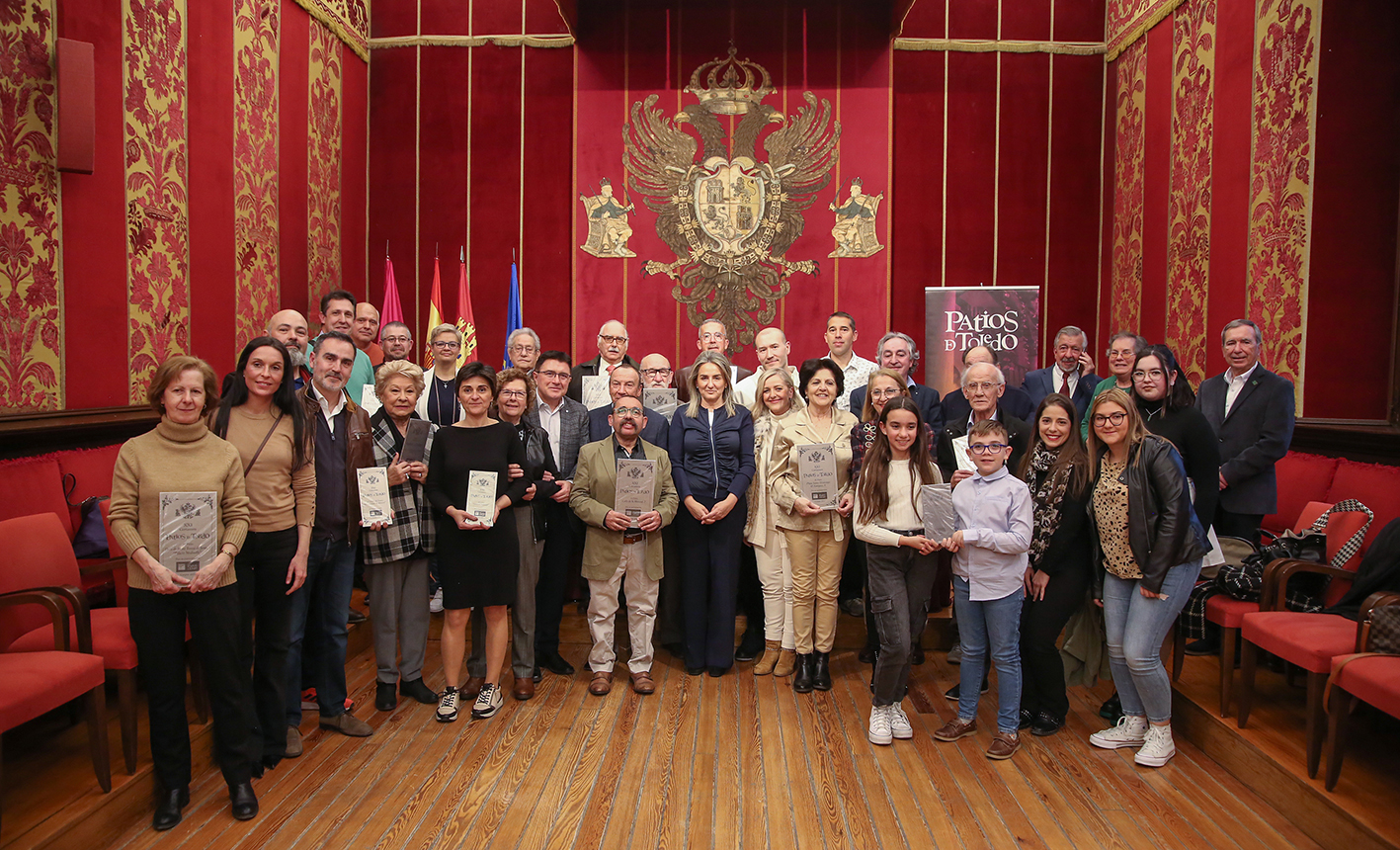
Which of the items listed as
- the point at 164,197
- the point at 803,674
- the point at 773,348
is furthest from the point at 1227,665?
the point at 164,197

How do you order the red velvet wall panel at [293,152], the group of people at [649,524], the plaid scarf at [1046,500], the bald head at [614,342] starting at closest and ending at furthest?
the group of people at [649,524]
the plaid scarf at [1046,500]
the bald head at [614,342]
the red velvet wall panel at [293,152]

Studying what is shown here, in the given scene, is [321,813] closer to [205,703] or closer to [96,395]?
[205,703]

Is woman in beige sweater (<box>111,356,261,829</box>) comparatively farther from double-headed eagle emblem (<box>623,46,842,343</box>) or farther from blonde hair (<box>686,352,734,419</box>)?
double-headed eagle emblem (<box>623,46,842,343</box>)

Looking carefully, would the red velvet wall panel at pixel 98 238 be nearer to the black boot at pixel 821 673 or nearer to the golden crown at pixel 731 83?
the black boot at pixel 821 673

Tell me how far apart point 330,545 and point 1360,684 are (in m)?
3.55

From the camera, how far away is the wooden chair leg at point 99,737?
8.44 feet

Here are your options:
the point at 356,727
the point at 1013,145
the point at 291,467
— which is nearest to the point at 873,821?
the point at 356,727

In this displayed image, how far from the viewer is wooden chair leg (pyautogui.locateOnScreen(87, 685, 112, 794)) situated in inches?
101

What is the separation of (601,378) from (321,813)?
2.60m

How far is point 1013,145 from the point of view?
681 centimetres

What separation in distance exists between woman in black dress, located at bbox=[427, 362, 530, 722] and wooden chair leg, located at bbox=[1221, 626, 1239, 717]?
287 cm

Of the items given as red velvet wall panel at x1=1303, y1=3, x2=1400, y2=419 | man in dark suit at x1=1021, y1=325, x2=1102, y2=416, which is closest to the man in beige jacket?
man in dark suit at x1=1021, y1=325, x2=1102, y2=416

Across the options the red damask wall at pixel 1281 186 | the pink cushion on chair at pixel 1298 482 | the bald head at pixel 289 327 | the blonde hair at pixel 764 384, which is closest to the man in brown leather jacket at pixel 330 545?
the bald head at pixel 289 327

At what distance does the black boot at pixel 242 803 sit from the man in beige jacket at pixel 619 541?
145 cm
